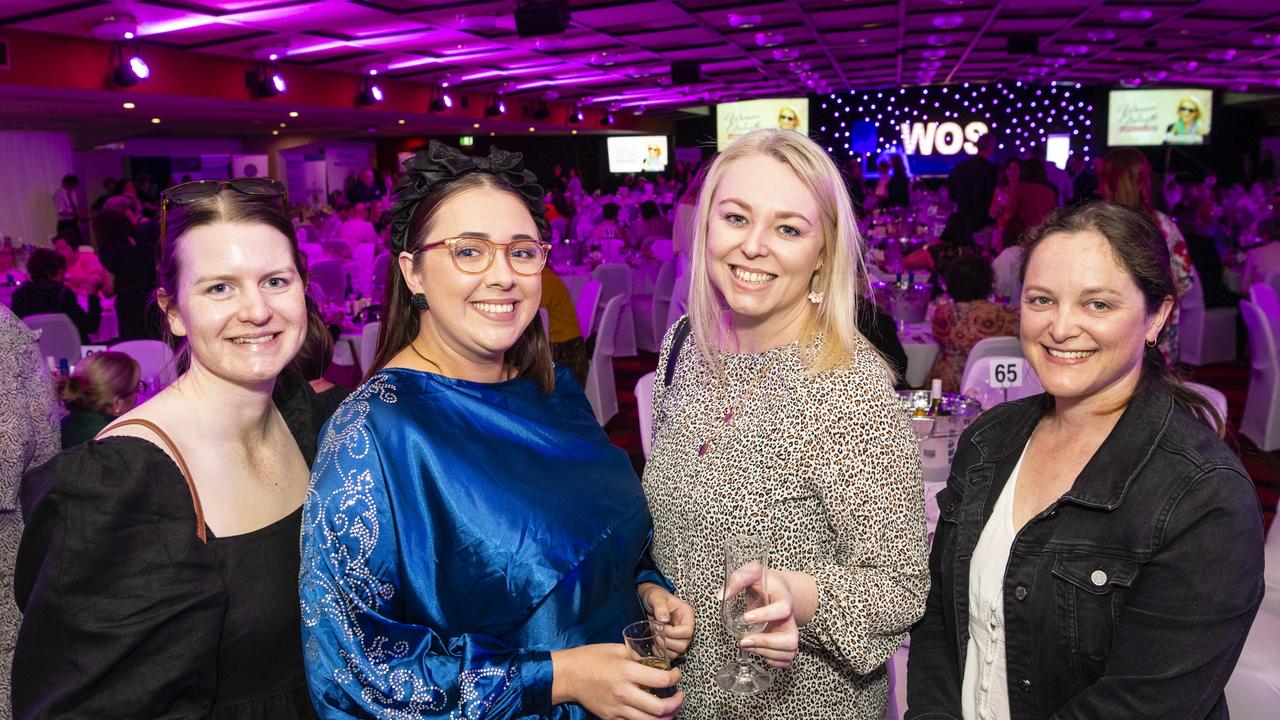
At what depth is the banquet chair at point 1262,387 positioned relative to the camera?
5.57 metres

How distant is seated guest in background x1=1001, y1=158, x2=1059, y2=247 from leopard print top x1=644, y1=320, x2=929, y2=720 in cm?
633

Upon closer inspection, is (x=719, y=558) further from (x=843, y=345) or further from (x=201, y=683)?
(x=201, y=683)

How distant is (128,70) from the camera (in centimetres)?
1039

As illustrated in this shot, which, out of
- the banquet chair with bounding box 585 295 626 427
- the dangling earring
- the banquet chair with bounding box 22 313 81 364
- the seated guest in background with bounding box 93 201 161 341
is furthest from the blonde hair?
the seated guest in background with bounding box 93 201 161 341

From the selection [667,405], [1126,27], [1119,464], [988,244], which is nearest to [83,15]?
[988,244]

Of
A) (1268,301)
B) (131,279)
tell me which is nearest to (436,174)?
(131,279)

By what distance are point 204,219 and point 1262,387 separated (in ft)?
21.2

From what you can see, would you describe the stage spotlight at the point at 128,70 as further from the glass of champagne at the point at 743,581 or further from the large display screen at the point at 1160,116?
the large display screen at the point at 1160,116

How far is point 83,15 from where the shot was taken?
8.87m

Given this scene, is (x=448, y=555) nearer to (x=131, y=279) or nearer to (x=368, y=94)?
(x=131, y=279)

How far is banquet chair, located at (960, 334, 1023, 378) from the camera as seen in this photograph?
14.2 ft

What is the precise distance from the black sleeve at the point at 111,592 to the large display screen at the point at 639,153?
30560 millimetres

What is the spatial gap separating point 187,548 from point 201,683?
0.71 ft

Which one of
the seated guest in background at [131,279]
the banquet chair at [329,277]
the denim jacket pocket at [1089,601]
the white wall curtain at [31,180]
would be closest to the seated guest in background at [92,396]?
the denim jacket pocket at [1089,601]
